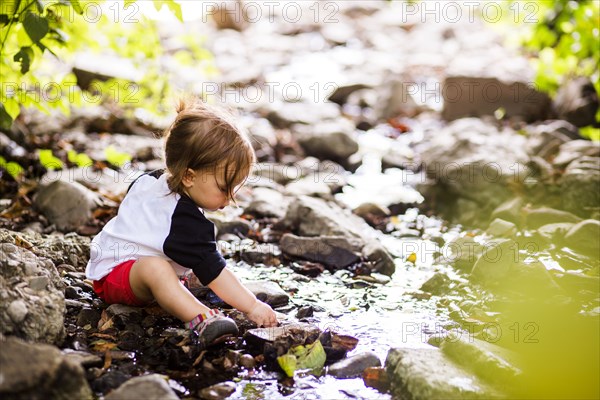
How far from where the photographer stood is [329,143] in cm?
623

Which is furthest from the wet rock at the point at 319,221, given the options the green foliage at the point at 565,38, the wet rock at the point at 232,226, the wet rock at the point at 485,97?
the wet rock at the point at 485,97

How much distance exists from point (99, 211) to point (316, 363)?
224 cm

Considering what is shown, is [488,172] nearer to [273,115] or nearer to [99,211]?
[99,211]

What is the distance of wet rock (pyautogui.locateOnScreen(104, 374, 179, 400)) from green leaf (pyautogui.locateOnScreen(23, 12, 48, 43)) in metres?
1.71

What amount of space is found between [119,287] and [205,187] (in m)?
0.59

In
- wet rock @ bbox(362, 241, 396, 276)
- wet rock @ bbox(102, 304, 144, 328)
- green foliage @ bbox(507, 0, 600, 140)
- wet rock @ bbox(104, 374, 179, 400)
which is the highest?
green foliage @ bbox(507, 0, 600, 140)

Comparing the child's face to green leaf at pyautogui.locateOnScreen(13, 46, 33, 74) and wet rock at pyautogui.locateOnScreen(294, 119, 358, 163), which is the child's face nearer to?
green leaf at pyautogui.locateOnScreen(13, 46, 33, 74)

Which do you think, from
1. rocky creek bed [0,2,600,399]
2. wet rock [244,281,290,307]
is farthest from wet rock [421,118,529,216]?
wet rock [244,281,290,307]

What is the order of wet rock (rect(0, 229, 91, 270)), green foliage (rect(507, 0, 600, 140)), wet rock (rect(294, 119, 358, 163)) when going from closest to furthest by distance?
wet rock (rect(0, 229, 91, 270))
green foliage (rect(507, 0, 600, 140))
wet rock (rect(294, 119, 358, 163))

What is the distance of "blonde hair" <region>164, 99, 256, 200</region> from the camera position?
2.77 metres

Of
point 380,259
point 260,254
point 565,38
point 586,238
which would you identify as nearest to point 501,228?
point 586,238

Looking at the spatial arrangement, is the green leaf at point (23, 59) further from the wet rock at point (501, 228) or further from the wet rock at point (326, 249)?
the wet rock at point (501, 228)

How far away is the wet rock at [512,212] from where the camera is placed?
14.5ft

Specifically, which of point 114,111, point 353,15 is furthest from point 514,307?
point 353,15
